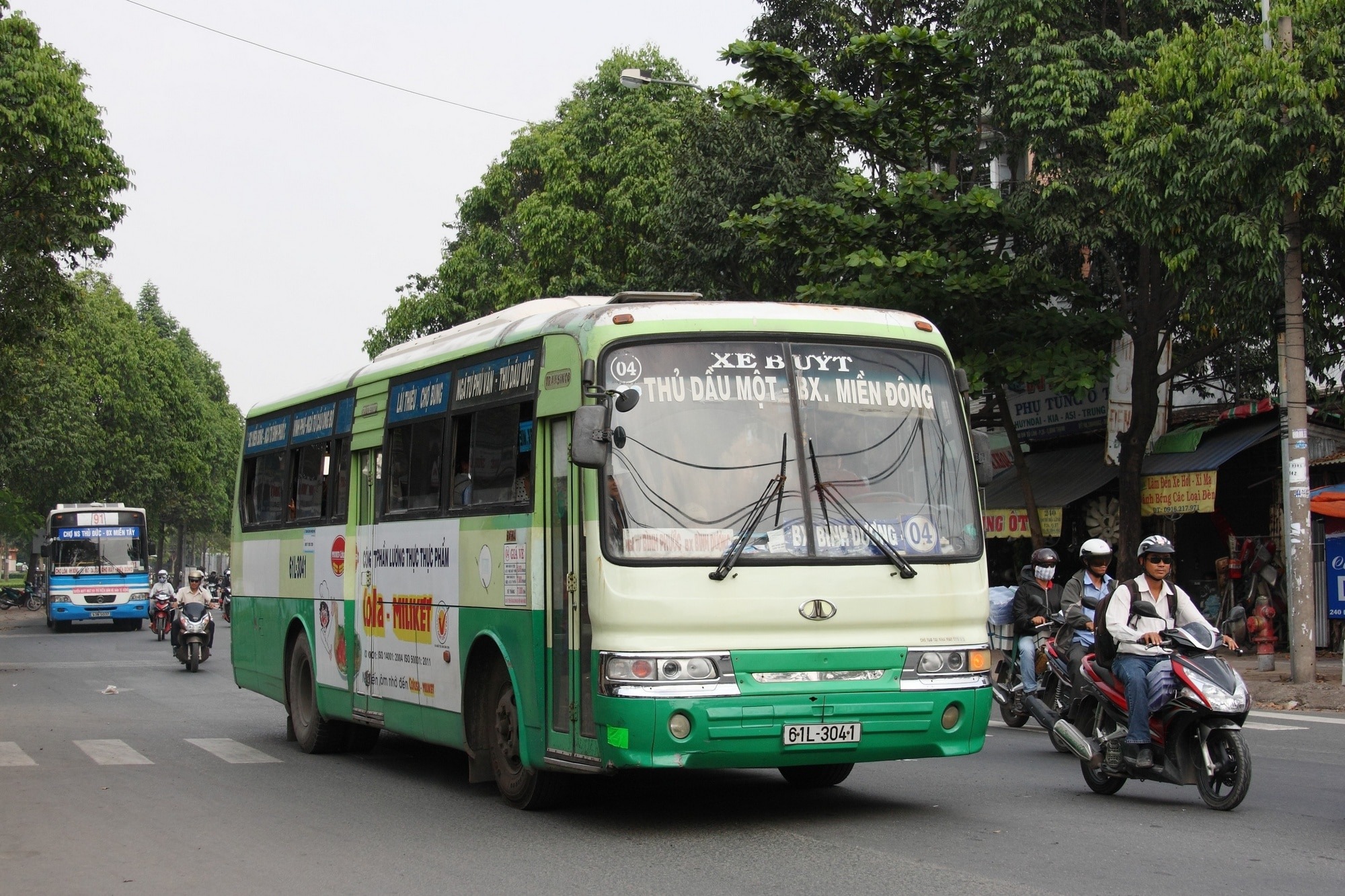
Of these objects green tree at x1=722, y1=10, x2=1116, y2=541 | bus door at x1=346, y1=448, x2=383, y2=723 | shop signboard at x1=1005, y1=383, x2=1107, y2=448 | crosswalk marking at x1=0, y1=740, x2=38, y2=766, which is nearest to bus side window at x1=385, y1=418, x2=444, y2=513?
bus door at x1=346, y1=448, x2=383, y2=723

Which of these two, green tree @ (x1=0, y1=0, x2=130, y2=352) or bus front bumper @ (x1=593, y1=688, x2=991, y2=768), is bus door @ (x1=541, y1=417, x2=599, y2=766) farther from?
green tree @ (x1=0, y1=0, x2=130, y2=352)

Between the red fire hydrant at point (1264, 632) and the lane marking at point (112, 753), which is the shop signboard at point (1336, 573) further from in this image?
the lane marking at point (112, 753)

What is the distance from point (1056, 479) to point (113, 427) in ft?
149

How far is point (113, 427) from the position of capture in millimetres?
61219

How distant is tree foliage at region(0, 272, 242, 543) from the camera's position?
173 ft

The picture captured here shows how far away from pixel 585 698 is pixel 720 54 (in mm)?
14958

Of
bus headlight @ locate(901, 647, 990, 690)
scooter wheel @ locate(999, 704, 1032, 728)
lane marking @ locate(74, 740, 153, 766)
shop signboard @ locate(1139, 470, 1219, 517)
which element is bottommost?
lane marking @ locate(74, 740, 153, 766)

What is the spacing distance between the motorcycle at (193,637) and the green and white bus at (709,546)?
15937mm

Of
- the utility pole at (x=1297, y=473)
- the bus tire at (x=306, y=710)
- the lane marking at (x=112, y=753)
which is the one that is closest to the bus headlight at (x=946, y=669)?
the bus tire at (x=306, y=710)

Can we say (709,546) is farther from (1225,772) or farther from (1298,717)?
(1298,717)

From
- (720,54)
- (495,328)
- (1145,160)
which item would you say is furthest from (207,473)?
(495,328)

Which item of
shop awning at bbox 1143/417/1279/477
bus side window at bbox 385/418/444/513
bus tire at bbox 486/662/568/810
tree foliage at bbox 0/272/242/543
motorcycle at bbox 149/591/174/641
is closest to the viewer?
bus tire at bbox 486/662/568/810

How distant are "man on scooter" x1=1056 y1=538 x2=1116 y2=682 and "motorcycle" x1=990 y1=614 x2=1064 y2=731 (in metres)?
1.29

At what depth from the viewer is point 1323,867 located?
6973 mm
